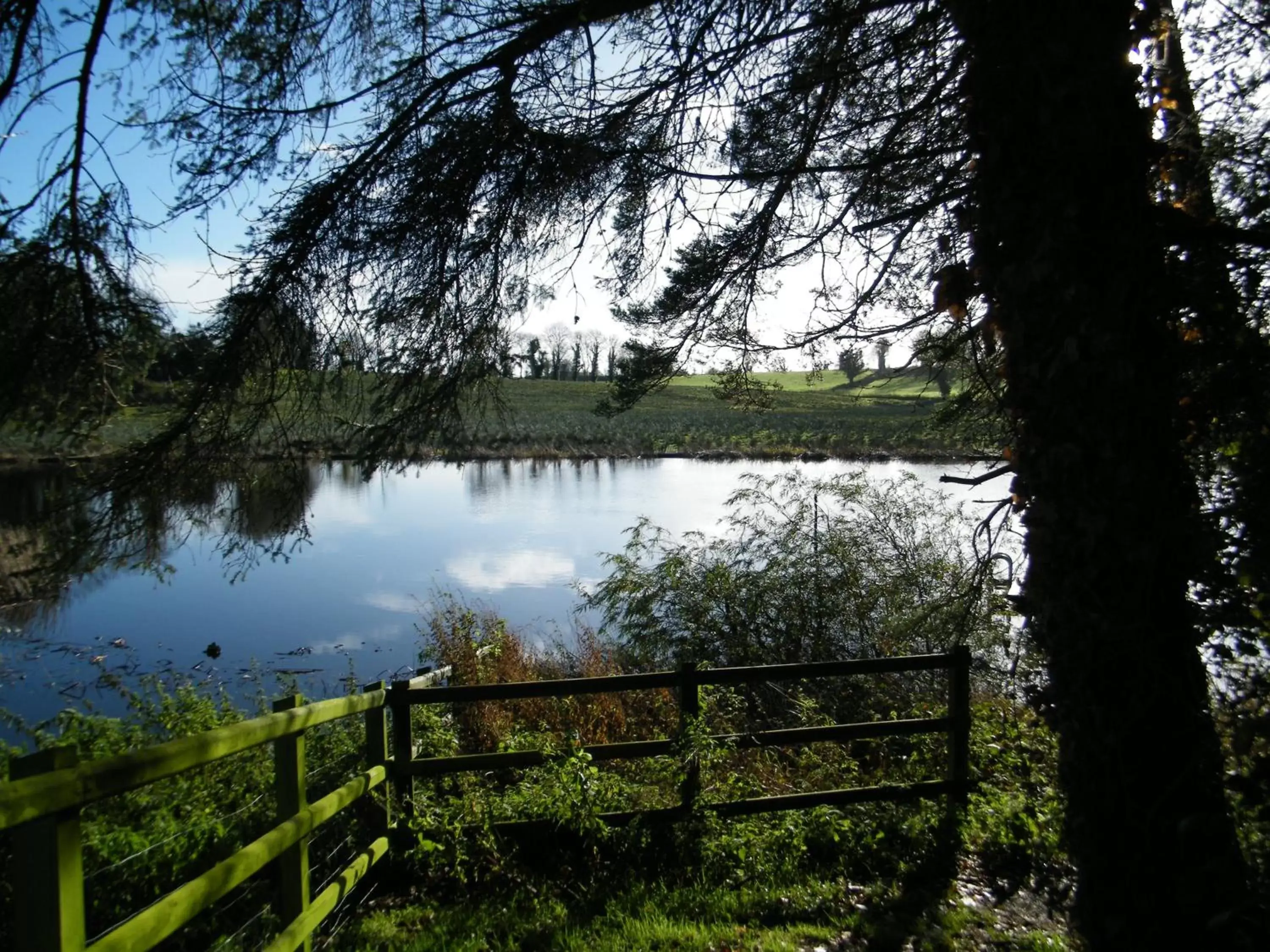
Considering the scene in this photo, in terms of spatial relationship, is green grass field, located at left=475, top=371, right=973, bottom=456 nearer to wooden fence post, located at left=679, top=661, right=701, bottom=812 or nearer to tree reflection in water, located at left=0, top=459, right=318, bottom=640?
tree reflection in water, located at left=0, top=459, right=318, bottom=640

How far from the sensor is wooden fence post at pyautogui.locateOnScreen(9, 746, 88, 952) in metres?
1.98

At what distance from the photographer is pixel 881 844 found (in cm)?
555

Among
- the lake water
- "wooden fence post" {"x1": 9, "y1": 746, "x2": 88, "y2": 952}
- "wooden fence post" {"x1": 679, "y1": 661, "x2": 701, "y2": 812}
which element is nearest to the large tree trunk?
"wooden fence post" {"x1": 679, "y1": 661, "x2": 701, "y2": 812}

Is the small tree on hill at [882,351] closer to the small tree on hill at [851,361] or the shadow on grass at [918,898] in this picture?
the small tree on hill at [851,361]

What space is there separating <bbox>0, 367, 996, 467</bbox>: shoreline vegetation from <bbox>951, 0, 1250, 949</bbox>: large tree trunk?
8.80 ft

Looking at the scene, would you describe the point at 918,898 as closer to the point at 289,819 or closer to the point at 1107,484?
the point at 1107,484

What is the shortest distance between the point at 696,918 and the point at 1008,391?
307cm

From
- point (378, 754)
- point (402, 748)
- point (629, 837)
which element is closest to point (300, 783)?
point (378, 754)

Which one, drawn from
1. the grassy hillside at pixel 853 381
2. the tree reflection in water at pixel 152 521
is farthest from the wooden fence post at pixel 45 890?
the grassy hillside at pixel 853 381

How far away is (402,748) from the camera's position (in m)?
5.15

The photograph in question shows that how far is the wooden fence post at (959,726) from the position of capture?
238 inches

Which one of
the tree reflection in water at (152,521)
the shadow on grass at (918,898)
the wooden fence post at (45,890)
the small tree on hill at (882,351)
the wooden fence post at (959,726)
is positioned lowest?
the shadow on grass at (918,898)

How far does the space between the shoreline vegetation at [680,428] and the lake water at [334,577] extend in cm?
41

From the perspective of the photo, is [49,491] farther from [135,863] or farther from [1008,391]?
[1008,391]
